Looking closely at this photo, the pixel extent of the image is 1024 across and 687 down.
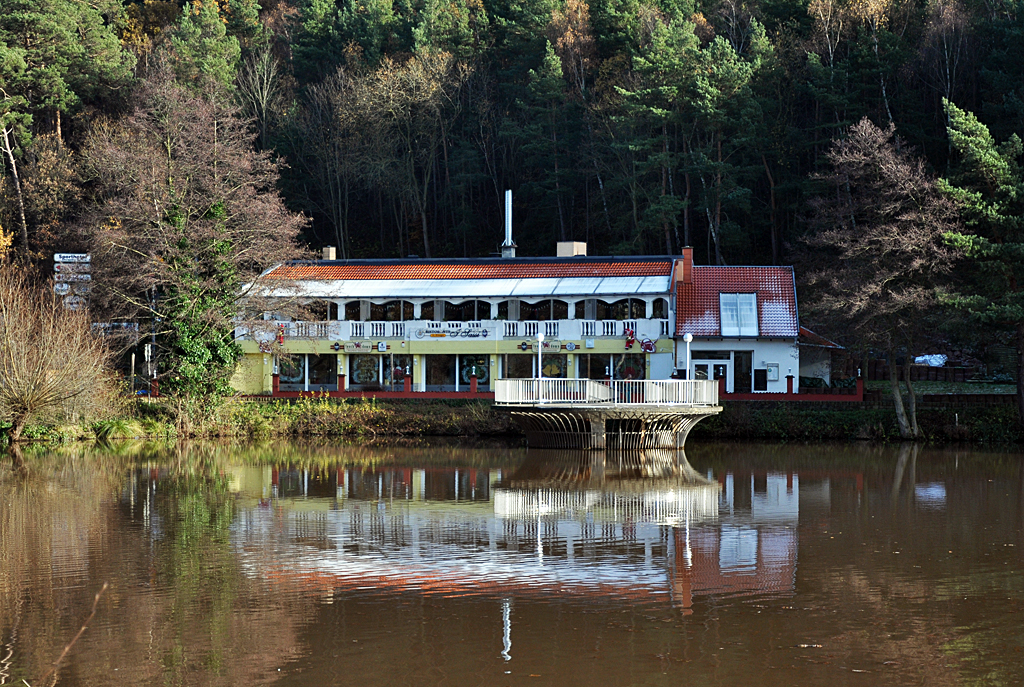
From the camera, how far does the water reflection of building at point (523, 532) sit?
15297 mm

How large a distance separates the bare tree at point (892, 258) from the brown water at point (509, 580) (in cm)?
1177

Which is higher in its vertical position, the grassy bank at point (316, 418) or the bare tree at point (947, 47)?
the bare tree at point (947, 47)

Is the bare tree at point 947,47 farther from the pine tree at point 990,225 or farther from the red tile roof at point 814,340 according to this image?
the pine tree at point 990,225

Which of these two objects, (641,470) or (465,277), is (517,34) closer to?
(465,277)

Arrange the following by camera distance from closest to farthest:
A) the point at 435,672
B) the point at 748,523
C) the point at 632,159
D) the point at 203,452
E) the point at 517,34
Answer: the point at 435,672 < the point at 748,523 < the point at 203,452 < the point at 632,159 < the point at 517,34

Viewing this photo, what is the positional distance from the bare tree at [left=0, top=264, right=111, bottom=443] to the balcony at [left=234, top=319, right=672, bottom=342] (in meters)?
11.2

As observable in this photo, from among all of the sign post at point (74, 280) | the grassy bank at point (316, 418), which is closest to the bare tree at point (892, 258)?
the grassy bank at point (316, 418)

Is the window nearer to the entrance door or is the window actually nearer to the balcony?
the entrance door

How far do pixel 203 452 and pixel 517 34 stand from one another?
41041 millimetres

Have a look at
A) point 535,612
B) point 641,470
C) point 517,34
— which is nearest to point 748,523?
point 535,612

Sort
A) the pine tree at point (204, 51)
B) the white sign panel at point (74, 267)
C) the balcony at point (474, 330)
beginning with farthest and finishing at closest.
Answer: the pine tree at point (204, 51), the balcony at point (474, 330), the white sign panel at point (74, 267)

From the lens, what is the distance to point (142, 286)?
130 ft

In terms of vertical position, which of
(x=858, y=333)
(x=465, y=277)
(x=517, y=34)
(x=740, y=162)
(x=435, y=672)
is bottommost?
(x=435, y=672)

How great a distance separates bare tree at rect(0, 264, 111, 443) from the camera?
34.6m
